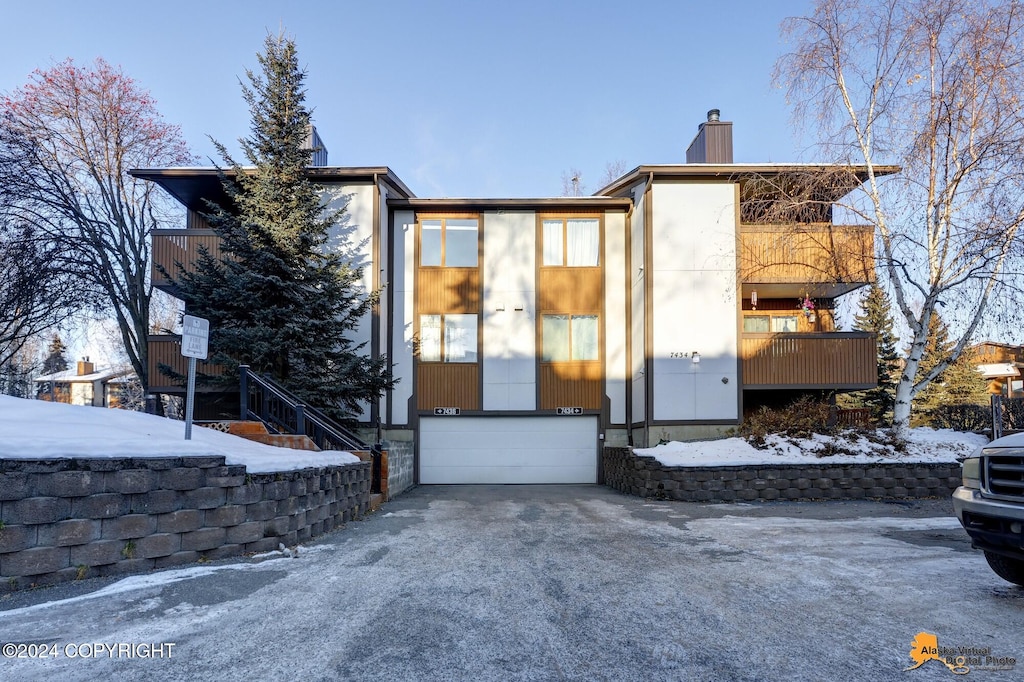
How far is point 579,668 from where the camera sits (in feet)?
10.4

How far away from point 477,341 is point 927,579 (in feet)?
41.8

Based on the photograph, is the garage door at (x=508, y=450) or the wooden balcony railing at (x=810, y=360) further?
the garage door at (x=508, y=450)

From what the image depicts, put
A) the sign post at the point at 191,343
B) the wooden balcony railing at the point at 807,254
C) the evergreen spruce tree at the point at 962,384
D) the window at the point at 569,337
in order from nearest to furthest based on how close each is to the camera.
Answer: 1. the sign post at the point at 191,343
2. the wooden balcony railing at the point at 807,254
3. the window at the point at 569,337
4. the evergreen spruce tree at the point at 962,384

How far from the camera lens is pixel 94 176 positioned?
18.2m

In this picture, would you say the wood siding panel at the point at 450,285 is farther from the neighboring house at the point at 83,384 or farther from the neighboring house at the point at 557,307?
the neighboring house at the point at 83,384

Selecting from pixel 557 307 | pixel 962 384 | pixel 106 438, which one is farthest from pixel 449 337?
pixel 962 384

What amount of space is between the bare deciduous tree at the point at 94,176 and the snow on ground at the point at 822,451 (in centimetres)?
1604

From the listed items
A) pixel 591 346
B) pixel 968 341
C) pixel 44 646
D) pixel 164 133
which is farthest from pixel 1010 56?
pixel 164 133

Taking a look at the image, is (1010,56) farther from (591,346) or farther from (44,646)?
(44,646)

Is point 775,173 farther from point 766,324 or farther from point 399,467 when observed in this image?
point 399,467

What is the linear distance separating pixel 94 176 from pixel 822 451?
21.3 m

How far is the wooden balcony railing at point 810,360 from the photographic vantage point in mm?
14750

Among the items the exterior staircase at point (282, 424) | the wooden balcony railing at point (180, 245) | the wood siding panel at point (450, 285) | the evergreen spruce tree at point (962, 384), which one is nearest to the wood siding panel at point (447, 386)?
the wood siding panel at point (450, 285)

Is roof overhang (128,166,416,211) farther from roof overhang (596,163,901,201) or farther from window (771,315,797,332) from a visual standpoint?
window (771,315,797,332)
